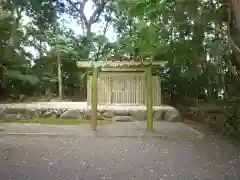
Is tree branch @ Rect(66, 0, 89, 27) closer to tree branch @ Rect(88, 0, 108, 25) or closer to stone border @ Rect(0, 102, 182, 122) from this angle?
tree branch @ Rect(88, 0, 108, 25)

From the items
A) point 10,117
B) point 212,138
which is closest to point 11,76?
point 10,117

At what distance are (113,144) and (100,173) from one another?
1.93 meters

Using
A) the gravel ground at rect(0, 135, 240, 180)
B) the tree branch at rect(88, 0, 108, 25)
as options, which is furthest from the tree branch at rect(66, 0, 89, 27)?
the gravel ground at rect(0, 135, 240, 180)

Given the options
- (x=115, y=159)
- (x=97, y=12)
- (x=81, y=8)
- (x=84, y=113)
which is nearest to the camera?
(x=115, y=159)

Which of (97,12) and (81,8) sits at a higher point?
(81,8)

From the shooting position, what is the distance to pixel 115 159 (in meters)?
4.37

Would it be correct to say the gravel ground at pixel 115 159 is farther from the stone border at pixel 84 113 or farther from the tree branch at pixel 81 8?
the tree branch at pixel 81 8

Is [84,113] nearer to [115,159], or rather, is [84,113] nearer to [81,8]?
[115,159]

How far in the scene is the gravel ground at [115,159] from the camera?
Result: 11.6 feet

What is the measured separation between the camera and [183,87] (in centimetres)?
1337

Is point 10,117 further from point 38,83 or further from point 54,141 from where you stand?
point 38,83

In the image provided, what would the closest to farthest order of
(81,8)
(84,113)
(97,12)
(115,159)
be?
(115,159) → (84,113) → (81,8) → (97,12)

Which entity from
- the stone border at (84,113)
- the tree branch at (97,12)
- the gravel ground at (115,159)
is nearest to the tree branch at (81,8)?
the tree branch at (97,12)

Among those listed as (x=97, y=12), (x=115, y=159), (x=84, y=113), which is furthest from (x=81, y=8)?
(x=115, y=159)
